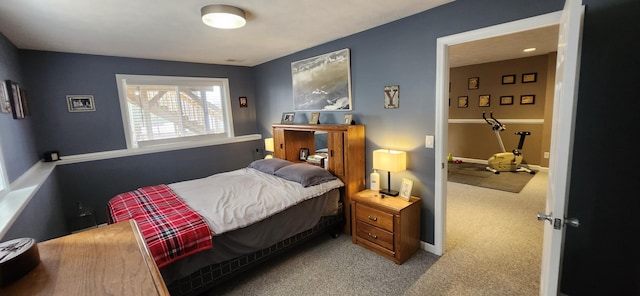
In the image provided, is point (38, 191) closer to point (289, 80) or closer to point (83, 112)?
point (83, 112)

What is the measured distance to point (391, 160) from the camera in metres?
2.53

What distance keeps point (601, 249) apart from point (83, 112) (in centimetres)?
507

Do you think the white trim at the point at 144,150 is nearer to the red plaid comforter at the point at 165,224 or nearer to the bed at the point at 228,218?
the bed at the point at 228,218

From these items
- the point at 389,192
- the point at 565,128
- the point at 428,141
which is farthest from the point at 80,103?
the point at 565,128

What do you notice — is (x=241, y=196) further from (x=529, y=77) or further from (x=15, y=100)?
(x=529, y=77)

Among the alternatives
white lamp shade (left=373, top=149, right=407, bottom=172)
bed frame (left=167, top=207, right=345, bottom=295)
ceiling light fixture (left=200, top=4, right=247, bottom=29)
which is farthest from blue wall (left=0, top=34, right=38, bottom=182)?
white lamp shade (left=373, top=149, right=407, bottom=172)

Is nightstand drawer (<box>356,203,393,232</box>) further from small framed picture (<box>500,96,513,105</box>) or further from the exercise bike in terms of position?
small framed picture (<box>500,96,513,105</box>)

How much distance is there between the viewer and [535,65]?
16.6 feet

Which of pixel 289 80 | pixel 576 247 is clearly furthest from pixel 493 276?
pixel 289 80

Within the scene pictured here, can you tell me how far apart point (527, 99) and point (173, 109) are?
642 centimetres

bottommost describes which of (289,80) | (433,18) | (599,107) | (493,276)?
(493,276)

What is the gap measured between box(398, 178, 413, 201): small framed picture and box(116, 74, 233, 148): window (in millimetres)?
3137

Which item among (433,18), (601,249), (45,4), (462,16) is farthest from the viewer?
(433,18)

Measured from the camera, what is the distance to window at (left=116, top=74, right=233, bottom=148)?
367 centimetres
